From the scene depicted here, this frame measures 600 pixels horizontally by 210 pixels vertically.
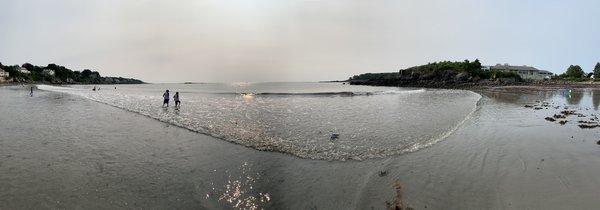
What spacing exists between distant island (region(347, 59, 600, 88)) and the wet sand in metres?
103

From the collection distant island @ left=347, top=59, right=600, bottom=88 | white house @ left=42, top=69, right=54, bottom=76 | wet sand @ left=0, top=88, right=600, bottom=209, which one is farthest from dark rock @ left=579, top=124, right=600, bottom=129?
white house @ left=42, top=69, right=54, bottom=76

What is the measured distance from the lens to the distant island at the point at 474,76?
111 metres

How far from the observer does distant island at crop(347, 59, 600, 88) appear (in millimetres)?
111438

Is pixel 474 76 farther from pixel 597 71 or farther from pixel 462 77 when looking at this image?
pixel 597 71

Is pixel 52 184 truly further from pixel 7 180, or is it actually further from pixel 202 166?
pixel 202 166

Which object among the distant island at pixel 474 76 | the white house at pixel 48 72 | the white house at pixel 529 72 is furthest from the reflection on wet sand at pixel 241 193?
the white house at pixel 48 72

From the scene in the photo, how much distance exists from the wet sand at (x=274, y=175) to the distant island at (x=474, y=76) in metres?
103

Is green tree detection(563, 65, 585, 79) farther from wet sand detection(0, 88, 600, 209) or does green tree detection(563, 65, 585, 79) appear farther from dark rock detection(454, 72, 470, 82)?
wet sand detection(0, 88, 600, 209)

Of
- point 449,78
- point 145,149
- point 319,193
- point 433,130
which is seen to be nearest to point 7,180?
point 145,149

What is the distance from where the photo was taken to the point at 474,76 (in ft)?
408

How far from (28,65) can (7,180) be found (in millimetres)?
237636

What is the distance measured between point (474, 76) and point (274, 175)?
130135mm

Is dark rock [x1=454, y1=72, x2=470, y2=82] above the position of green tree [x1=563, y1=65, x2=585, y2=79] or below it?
below

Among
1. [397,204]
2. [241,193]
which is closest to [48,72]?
[241,193]
